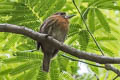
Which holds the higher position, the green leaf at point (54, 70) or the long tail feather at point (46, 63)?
the long tail feather at point (46, 63)

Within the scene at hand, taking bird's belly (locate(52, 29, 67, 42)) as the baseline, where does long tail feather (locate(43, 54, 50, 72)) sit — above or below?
below

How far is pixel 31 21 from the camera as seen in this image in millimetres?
3449

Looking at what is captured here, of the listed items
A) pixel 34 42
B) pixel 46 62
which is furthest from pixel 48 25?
pixel 46 62

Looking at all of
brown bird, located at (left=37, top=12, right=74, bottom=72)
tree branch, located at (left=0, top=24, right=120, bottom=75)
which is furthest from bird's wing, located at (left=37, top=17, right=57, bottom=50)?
tree branch, located at (left=0, top=24, right=120, bottom=75)

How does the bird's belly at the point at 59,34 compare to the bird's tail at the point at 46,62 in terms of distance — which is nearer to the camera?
the bird's tail at the point at 46,62

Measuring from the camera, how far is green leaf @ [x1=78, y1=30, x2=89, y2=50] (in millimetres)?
3348

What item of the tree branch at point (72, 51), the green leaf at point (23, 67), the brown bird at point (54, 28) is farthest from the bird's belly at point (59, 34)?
the tree branch at point (72, 51)

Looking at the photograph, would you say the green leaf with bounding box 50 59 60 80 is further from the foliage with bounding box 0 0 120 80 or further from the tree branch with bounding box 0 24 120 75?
the tree branch with bounding box 0 24 120 75

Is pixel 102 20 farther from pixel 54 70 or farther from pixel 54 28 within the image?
pixel 54 70

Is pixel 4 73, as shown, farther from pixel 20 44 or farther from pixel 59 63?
pixel 59 63

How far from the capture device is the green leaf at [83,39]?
335 cm

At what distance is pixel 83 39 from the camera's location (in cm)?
343

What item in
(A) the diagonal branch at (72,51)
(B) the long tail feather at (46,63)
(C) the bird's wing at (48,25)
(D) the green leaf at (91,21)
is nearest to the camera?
(A) the diagonal branch at (72,51)

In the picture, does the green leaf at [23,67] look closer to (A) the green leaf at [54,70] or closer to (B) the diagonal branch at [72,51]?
(A) the green leaf at [54,70]
